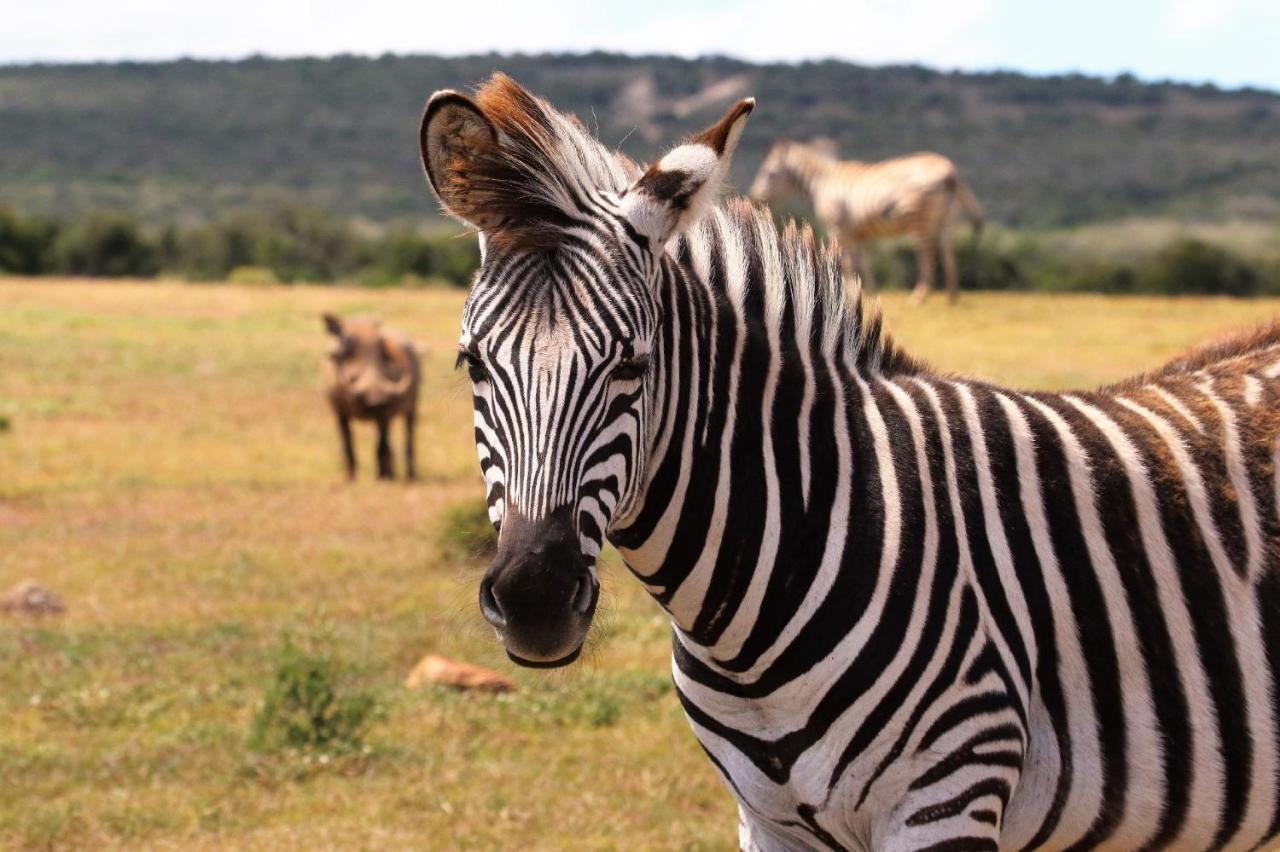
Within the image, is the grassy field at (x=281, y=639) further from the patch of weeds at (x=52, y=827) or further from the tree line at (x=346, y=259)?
the tree line at (x=346, y=259)

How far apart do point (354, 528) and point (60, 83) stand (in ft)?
421

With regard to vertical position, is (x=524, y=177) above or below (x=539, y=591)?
above

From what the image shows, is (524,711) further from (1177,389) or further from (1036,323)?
(1036,323)

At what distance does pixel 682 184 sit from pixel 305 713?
485cm

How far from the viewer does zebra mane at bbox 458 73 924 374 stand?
10.5 feet

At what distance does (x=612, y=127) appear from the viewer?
103312 millimetres

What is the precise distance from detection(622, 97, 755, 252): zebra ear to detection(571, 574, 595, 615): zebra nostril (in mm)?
731

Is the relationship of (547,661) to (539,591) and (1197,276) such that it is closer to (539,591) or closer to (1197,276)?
(539,591)

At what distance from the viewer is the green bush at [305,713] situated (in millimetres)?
7293

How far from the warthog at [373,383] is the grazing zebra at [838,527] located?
13.7 metres

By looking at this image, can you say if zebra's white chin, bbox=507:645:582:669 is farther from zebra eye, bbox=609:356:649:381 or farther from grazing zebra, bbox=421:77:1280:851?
zebra eye, bbox=609:356:649:381

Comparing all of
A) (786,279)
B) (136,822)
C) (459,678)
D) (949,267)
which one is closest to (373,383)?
(459,678)

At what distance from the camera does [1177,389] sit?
4066 millimetres

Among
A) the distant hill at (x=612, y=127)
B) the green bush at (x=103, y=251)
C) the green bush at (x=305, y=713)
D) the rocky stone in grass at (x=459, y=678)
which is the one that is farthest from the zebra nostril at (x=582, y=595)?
the distant hill at (x=612, y=127)
